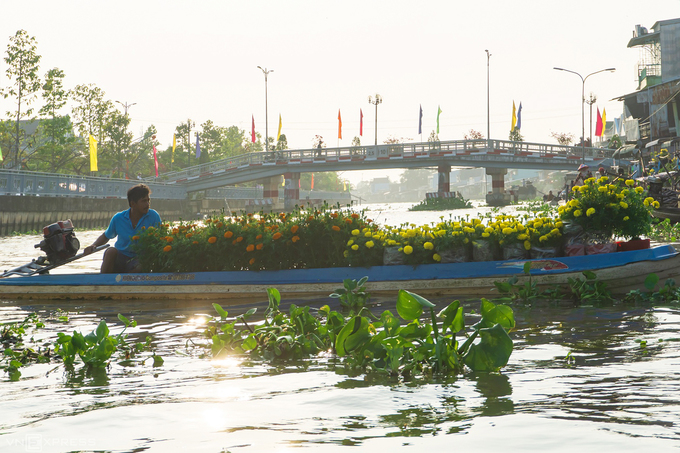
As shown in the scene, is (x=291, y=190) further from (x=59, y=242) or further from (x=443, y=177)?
(x=59, y=242)

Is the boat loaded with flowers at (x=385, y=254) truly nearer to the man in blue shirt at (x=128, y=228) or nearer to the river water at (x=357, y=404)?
the man in blue shirt at (x=128, y=228)

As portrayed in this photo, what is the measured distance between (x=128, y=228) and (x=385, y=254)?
11.3 feet

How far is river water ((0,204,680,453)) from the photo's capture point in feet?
8.61

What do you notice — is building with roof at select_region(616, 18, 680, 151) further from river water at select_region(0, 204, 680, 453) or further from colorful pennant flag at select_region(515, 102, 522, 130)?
river water at select_region(0, 204, 680, 453)

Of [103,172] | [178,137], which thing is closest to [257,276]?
Answer: [103,172]

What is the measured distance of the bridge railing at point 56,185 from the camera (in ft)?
92.6

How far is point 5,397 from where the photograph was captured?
12.0ft

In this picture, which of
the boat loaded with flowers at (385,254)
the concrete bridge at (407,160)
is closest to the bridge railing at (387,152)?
the concrete bridge at (407,160)

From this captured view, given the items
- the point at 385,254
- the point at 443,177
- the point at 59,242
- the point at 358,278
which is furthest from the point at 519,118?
the point at 59,242

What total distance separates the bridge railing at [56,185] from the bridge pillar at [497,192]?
94.5ft

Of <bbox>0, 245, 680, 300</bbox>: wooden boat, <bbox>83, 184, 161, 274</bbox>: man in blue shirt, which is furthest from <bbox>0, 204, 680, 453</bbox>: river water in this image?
<bbox>83, 184, 161, 274</bbox>: man in blue shirt

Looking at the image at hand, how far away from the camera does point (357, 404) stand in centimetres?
327

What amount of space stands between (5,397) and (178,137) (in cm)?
7418

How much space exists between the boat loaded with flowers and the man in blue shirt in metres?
0.20
